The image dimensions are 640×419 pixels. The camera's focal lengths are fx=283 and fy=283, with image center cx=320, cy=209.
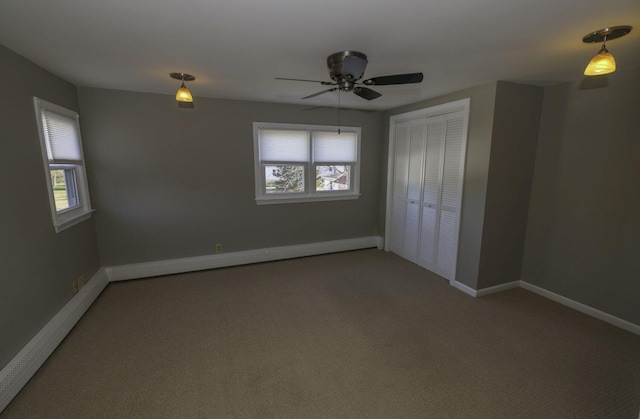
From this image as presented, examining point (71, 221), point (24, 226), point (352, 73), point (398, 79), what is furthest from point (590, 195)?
point (71, 221)

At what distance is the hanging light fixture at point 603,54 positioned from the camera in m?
1.64

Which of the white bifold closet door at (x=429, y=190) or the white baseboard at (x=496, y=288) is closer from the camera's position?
the white baseboard at (x=496, y=288)

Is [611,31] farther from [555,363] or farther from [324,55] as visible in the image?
[555,363]

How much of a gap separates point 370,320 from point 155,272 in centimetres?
287

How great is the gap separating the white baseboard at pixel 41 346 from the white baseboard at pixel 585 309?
15.7 ft

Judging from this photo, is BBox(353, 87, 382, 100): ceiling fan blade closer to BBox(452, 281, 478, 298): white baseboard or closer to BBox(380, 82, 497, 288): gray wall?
BBox(380, 82, 497, 288): gray wall

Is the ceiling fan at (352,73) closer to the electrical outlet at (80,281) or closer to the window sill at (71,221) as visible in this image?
the window sill at (71,221)

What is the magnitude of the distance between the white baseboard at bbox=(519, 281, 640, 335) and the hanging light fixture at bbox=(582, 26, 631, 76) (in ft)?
7.81

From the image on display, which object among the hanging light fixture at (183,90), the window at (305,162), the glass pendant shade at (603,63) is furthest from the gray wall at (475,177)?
the hanging light fixture at (183,90)

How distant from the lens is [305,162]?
4.33 metres

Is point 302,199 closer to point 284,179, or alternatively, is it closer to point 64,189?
point 284,179

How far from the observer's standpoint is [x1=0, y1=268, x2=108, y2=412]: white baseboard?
72.3 inches

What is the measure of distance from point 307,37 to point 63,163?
8.95 ft

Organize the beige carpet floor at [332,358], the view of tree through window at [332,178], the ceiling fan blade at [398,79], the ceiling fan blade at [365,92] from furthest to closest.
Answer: the view of tree through window at [332,178]
the ceiling fan blade at [365,92]
the ceiling fan blade at [398,79]
the beige carpet floor at [332,358]
